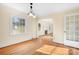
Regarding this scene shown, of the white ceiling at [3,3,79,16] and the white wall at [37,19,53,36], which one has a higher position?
the white ceiling at [3,3,79,16]

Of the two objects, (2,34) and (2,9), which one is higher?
(2,9)

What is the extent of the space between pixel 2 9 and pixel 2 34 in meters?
0.47

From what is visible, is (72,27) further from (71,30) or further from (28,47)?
(28,47)

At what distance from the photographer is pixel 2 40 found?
1.58 metres

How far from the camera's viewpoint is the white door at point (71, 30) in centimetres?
166

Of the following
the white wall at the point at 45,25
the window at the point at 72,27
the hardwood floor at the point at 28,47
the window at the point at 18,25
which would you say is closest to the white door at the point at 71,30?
the window at the point at 72,27

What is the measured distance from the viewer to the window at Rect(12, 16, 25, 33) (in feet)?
5.49

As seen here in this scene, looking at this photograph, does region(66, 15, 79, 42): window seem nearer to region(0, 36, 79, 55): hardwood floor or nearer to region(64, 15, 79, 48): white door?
region(64, 15, 79, 48): white door

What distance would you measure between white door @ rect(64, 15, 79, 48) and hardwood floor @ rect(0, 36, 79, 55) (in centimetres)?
12

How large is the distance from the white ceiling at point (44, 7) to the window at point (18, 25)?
0.66 ft

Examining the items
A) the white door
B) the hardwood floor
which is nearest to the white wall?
the hardwood floor

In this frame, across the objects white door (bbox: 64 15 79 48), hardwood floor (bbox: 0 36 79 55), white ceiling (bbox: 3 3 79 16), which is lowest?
hardwood floor (bbox: 0 36 79 55)
